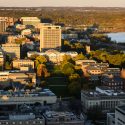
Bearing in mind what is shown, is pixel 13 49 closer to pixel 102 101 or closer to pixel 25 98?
pixel 25 98

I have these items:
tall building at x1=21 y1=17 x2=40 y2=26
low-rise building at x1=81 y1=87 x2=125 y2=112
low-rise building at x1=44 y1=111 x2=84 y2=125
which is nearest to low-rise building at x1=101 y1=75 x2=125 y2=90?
low-rise building at x1=81 y1=87 x2=125 y2=112

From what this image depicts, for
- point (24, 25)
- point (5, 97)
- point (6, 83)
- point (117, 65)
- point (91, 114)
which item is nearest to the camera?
point (91, 114)

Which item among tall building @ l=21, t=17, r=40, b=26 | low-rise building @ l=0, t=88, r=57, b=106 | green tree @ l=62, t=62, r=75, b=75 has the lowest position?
tall building @ l=21, t=17, r=40, b=26

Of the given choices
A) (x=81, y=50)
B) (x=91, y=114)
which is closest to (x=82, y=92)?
(x=91, y=114)

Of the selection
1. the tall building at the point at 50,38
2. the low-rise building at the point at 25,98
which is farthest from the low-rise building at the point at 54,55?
the low-rise building at the point at 25,98

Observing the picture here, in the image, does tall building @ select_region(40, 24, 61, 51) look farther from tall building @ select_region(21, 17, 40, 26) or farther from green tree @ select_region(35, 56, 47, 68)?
tall building @ select_region(21, 17, 40, 26)

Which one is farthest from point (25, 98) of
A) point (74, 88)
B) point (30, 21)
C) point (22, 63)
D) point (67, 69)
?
point (30, 21)

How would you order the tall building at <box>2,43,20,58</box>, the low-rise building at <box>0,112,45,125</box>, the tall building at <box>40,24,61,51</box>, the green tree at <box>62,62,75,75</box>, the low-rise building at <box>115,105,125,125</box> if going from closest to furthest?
the low-rise building at <box>115,105,125,125</box>
the low-rise building at <box>0,112,45,125</box>
the green tree at <box>62,62,75,75</box>
the tall building at <box>2,43,20,58</box>
the tall building at <box>40,24,61,51</box>

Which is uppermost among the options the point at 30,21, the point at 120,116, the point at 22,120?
the point at 120,116

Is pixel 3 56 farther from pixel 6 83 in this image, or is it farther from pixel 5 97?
pixel 5 97
